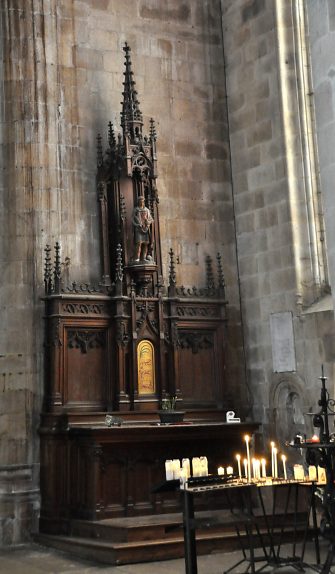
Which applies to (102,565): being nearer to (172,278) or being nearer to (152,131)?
(172,278)

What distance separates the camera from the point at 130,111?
12695 mm

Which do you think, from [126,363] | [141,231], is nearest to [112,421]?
[126,363]

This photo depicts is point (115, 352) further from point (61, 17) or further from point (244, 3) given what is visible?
point (244, 3)

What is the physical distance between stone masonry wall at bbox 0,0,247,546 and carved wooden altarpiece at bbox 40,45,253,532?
27cm

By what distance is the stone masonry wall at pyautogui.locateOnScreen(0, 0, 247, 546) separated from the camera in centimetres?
1180

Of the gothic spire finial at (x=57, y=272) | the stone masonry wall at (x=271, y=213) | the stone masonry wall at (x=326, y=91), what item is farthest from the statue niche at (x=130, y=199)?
the stone masonry wall at (x=326, y=91)

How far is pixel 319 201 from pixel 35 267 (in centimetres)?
431

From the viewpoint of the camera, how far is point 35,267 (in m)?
12.1

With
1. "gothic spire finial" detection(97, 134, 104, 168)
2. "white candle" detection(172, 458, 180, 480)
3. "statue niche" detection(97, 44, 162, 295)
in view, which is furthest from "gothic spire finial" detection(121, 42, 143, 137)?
"white candle" detection(172, 458, 180, 480)

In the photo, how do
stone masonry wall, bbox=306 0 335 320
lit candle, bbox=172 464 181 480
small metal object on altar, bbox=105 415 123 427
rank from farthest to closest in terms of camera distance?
1. small metal object on altar, bbox=105 415 123 427
2. lit candle, bbox=172 464 181 480
3. stone masonry wall, bbox=306 0 335 320

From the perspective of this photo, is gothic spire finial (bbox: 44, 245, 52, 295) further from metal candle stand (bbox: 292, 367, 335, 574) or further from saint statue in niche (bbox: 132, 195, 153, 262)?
metal candle stand (bbox: 292, 367, 335, 574)

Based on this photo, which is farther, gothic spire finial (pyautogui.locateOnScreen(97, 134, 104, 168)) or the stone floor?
gothic spire finial (pyautogui.locateOnScreen(97, 134, 104, 168))

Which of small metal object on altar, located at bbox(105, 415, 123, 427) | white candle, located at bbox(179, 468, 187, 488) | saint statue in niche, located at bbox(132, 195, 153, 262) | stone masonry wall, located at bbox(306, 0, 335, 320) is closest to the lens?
stone masonry wall, located at bbox(306, 0, 335, 320)

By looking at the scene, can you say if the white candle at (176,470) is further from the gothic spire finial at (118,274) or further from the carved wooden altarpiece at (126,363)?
the gothic spire finial at (118,274)
